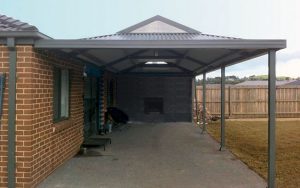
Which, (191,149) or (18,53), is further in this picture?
(191,149)

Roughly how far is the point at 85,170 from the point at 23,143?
6.33 feet

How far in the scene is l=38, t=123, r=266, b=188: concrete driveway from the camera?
683 centimetres

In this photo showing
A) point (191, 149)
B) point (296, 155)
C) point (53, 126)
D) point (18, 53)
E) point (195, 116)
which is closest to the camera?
point (18, 53)

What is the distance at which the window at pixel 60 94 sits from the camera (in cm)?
809

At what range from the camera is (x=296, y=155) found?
10117mm

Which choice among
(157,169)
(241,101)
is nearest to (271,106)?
(157,169)

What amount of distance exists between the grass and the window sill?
435 cm

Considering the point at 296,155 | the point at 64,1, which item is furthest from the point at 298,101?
the point at 64,1

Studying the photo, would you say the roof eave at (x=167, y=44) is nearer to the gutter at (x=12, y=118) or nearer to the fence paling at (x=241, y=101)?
the gutter at (x=12, y=118)

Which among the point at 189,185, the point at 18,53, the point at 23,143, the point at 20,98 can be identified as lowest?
the point at 189,185

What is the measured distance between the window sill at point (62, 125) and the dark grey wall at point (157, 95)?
10.6 m

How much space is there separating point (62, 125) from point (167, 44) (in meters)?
3.39

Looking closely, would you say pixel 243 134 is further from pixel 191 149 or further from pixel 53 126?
pixel 53 126

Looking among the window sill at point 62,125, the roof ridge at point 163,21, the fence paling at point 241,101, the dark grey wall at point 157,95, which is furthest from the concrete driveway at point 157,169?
the fence paling at point 241,101
